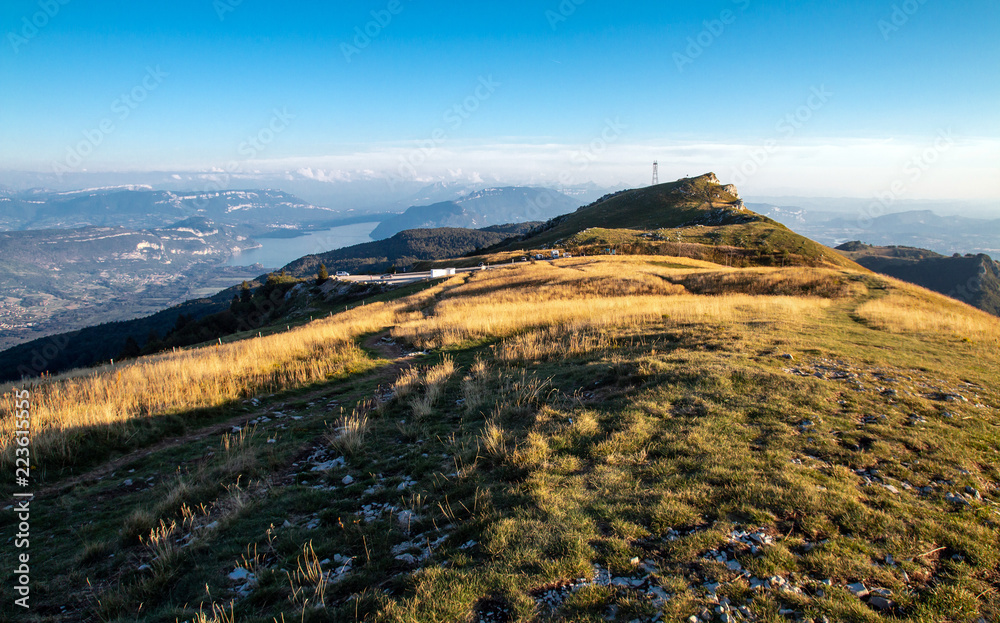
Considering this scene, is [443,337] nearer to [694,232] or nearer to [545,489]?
[545,489]

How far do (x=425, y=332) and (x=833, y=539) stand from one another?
14251 mm

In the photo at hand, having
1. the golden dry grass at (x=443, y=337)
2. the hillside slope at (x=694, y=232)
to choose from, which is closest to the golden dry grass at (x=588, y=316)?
the golden dry grass at (x=443, y=337)

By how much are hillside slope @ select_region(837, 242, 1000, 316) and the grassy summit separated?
581 feet

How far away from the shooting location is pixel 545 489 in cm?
496

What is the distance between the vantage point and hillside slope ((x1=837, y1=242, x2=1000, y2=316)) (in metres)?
131

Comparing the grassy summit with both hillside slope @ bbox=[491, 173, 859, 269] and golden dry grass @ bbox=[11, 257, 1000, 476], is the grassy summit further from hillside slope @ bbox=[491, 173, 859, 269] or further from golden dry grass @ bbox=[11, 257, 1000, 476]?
hillside slope @ bbox=[491, 173, 859, 269]

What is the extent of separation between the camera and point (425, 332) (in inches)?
656

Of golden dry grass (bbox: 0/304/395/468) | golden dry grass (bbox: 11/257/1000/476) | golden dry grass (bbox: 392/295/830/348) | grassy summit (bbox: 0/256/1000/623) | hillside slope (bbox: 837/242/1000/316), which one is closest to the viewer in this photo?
grassy summit (bbox: 0/256/1000/623)

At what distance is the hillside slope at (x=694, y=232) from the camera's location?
5284 cm

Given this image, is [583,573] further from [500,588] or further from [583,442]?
[583,442]

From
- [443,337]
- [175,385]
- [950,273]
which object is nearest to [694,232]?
[443,337]

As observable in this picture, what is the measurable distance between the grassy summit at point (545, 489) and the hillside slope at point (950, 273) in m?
177

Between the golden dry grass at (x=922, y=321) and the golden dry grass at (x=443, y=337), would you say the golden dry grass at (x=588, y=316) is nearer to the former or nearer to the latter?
the golden dry grass at (x=443, y=337)

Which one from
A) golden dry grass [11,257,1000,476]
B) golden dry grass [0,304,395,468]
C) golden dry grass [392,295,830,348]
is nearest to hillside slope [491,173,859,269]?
golden dry grass [11,257,1000,476]
